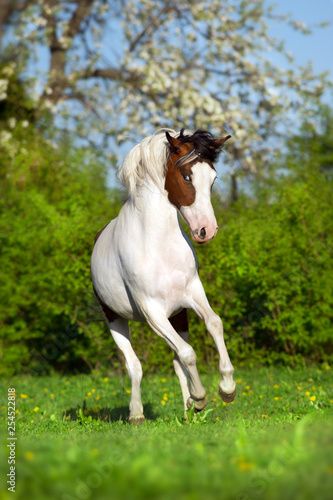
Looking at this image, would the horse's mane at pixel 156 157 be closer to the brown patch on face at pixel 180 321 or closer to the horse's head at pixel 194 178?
Result: the horse's head at pixel 194 178

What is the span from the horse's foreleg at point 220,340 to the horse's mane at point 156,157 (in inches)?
39.6

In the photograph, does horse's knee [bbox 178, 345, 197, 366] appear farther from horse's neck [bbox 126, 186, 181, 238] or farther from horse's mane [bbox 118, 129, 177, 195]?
horse's mane [bbox 118, 129, 177, 195]

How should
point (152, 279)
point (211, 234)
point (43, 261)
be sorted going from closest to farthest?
point (211, 234) < point (152, 279) < point (43, 261)

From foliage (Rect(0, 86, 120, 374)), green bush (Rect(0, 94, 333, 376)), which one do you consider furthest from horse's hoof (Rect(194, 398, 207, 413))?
foliage (Rect(0, 86, 120, 374))

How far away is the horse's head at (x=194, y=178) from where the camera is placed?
422 cm

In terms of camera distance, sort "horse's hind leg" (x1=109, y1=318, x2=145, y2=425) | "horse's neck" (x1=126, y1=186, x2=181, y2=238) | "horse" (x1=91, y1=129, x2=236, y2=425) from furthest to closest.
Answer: "horse's hind leg" (x1=109, y1=318, x2=145, y2=425) → "horse's neck" (x1=126, y1=186, x2=181, y2=238) → "horse" (x1=91, y1=129, x2=236, y2=425)

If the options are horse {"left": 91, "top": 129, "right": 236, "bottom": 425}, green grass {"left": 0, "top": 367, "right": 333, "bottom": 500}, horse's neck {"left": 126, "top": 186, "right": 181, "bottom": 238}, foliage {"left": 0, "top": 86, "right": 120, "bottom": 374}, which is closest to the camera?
green grass {"left": 0, "top": 367, "right": 333, "bottom": 500}

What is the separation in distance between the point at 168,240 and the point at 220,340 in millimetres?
942

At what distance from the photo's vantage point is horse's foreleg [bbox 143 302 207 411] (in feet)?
14.5

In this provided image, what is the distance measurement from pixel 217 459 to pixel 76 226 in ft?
23.9

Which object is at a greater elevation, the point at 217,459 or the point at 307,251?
the point at 217,459

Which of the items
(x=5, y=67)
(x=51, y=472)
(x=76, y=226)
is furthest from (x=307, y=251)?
(x=5, y=67)

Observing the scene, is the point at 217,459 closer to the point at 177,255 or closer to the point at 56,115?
the point at 177,255

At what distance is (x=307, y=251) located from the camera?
9.41 meters
